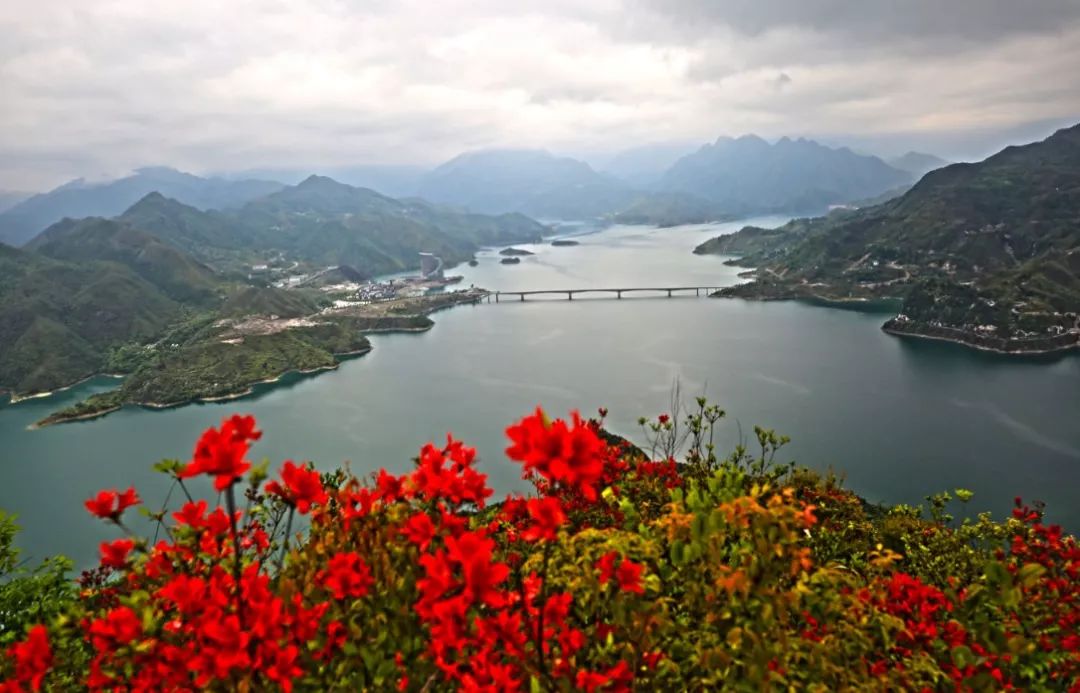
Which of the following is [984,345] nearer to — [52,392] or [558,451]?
[558,451]

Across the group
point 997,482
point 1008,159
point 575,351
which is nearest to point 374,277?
point 575,351

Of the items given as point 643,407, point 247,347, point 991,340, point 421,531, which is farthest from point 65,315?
point 991,340

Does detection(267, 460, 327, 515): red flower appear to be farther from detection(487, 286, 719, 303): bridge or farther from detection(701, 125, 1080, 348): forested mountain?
detection(487, 286, 719, 303): bridge

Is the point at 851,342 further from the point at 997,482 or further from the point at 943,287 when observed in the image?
the point at 997,482

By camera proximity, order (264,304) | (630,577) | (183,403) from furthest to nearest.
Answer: (264,304)
(183,403)
(630,577)

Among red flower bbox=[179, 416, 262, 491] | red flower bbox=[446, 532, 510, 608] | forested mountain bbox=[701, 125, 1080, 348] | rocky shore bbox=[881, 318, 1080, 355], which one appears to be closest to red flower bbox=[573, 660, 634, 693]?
red flower bbox=[446, 532, 510, 608]
